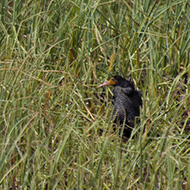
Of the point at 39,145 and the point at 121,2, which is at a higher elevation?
the point at 121,2

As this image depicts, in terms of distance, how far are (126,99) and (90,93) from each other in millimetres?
253

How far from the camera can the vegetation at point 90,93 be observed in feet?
9.84

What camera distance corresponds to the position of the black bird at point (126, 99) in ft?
12.7

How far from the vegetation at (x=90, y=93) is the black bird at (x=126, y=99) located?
0.09 meters

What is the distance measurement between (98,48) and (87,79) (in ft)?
1.06

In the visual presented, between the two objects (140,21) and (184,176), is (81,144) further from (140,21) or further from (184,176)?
(140,21)

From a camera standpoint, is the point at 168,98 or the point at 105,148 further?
the point at 168,98

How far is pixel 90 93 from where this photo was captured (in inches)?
151

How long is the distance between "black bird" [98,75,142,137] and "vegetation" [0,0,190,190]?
87 millimetres

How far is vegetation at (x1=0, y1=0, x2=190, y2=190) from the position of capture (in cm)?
300

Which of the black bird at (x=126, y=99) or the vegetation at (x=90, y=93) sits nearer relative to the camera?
the vegetation at (x=90, y=93)

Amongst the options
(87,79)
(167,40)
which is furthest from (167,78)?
(87,79)

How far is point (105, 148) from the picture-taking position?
9.66 feet

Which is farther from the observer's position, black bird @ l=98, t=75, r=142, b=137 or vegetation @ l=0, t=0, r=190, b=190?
black bird @ l=98, t=75, r=142, b=137
